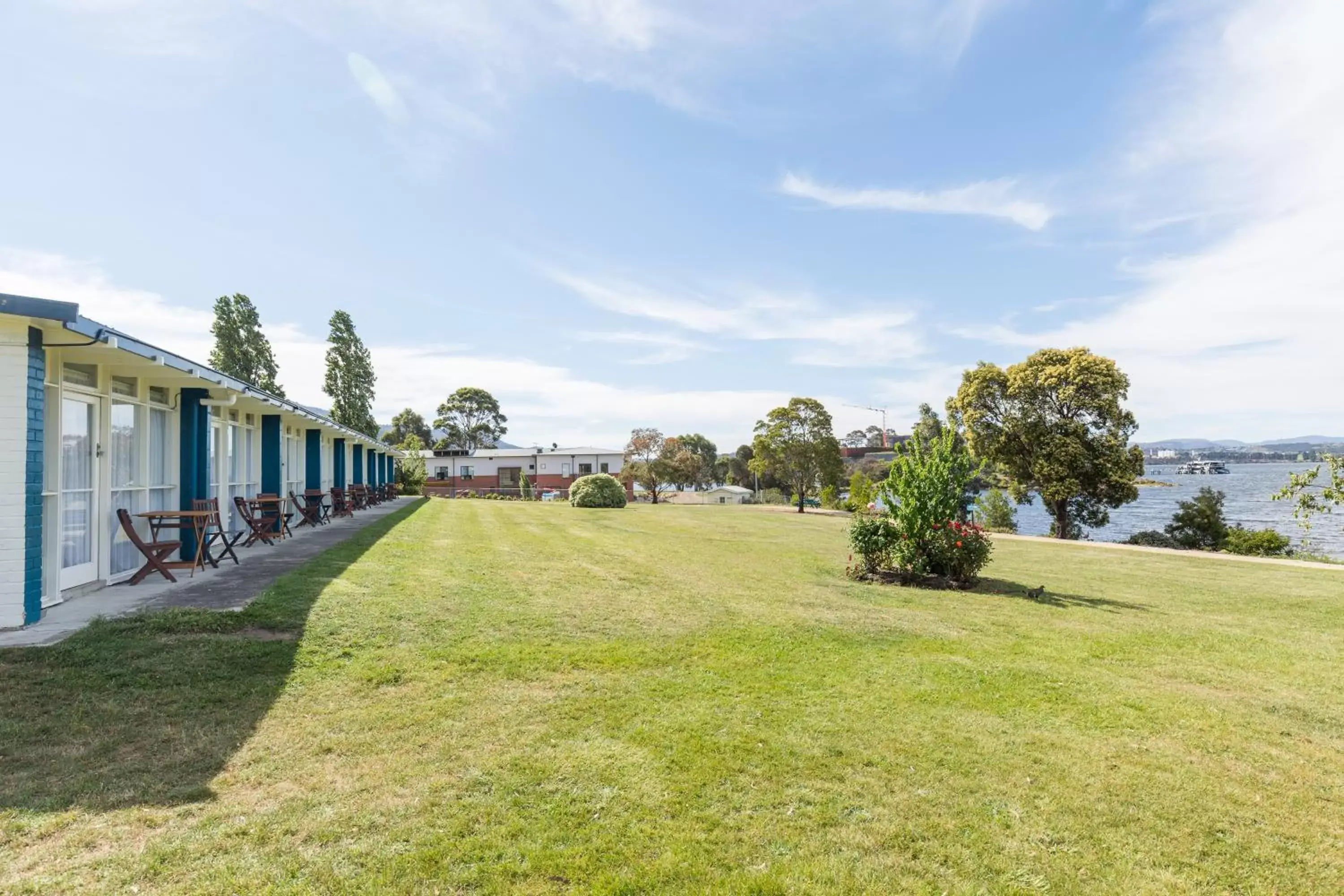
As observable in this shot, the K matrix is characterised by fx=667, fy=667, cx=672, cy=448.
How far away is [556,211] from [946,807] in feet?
52.5

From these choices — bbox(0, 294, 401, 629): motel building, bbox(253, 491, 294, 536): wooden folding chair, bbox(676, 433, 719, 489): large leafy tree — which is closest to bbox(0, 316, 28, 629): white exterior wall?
bbox(0, 294, 401, 629): motel building

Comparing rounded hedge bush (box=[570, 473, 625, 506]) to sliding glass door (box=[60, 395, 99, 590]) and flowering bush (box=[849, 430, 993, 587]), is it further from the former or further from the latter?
sliding glass door (box=[60, 395, 99, 590])

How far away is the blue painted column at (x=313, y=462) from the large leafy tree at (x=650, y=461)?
27086mm

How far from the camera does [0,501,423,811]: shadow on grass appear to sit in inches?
130

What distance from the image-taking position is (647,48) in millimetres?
12117

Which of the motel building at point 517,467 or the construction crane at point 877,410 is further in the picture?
the construction crane at point 877,410

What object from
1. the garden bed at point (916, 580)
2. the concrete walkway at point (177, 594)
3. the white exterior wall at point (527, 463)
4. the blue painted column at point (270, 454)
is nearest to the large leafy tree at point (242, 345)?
the white exterior wall at point (527, 463)

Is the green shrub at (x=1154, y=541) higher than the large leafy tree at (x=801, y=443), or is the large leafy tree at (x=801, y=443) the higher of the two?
the large leafy tree at (x=801, y=443)

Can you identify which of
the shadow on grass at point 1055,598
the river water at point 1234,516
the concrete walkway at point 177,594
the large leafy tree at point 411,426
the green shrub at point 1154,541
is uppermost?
the large leafy tree at point 411,426

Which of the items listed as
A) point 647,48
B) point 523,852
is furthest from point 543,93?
point 523,852

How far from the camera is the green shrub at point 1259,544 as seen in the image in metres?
20.4

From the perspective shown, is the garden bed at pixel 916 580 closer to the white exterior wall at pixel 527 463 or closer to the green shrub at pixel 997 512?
the green shrub at pixel 997 512

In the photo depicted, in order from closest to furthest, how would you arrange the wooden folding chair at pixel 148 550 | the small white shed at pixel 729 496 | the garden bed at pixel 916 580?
the wooden folding chair at pixel 148 550 < the garden bed at pixel 916 580 < the small white shed at pixel 729 496

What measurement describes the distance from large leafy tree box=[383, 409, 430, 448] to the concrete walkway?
65.9 metres
